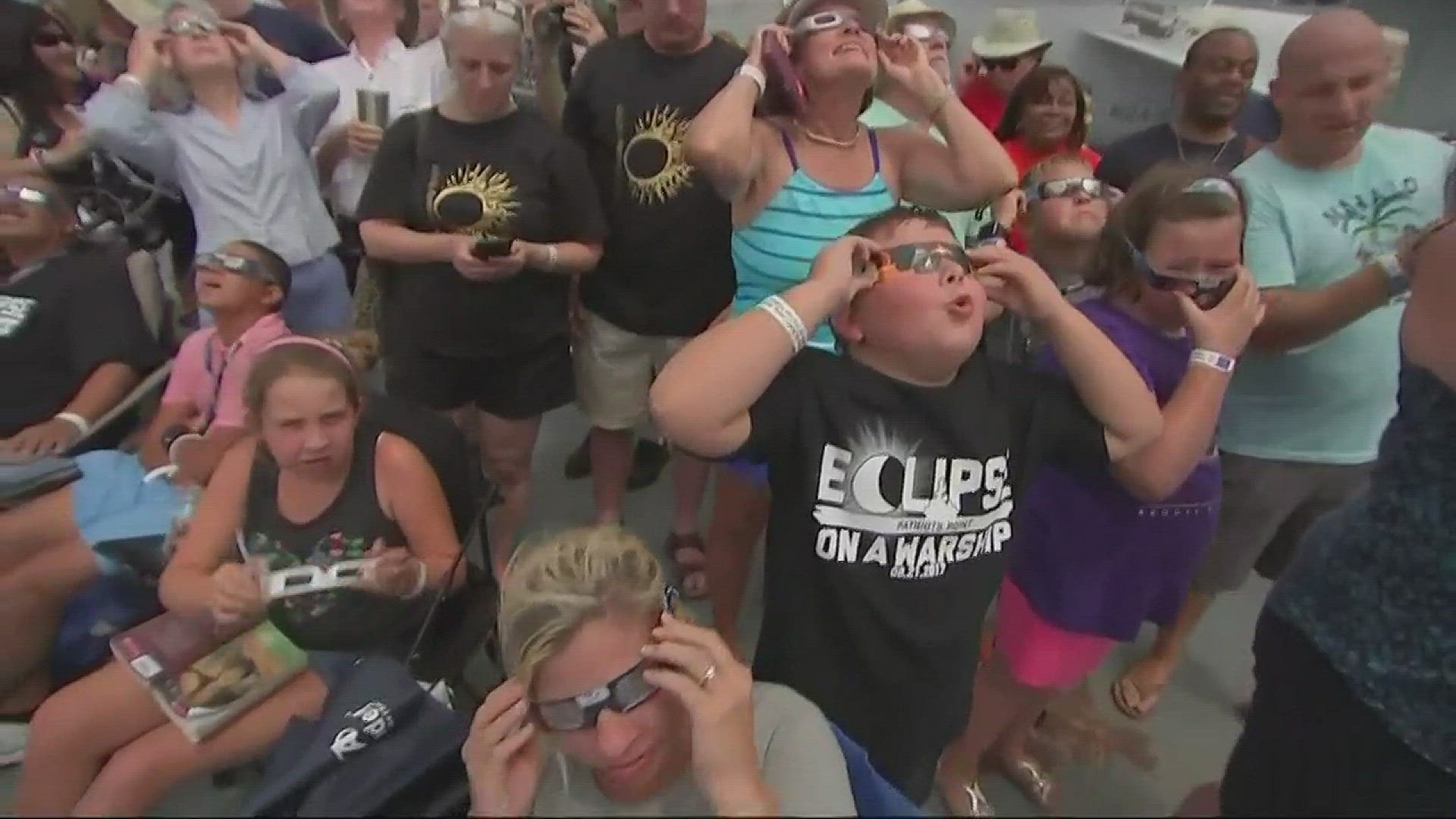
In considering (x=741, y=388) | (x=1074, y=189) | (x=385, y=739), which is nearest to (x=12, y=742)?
(x=385, y=739)

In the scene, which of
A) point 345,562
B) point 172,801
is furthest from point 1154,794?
point 345,562

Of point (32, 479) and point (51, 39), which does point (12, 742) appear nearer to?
point (32, 479)

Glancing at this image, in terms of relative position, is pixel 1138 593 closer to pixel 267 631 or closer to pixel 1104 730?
pixel 1104 730

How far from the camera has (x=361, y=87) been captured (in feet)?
8.48

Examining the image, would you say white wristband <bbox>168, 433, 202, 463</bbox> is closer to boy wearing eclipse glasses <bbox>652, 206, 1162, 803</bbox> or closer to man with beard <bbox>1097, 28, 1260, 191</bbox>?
boy wearing eclipse glasses <bbox>652, 206, 1162, 803</bbox>

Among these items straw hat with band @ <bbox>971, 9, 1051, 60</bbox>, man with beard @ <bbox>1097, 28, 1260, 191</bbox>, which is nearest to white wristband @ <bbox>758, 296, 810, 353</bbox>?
man with beard @ <bbox>1097, 28, 1260, 191</bbox>

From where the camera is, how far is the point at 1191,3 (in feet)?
→ 12.2

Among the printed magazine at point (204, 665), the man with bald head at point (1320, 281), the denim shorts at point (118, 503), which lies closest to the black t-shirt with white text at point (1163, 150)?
the man with bald head at point (1320, 281)

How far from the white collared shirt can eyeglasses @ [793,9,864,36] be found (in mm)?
1277

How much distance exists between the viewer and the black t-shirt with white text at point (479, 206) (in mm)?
2086

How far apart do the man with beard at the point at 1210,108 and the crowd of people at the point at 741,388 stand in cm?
1

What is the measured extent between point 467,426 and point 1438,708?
6.20 ft

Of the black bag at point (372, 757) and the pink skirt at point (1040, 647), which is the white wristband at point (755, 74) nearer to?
the pink skirt at point (1040, 647)

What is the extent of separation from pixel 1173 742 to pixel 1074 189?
124 cm
